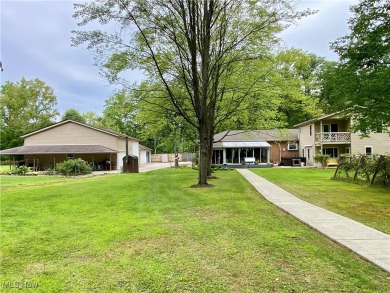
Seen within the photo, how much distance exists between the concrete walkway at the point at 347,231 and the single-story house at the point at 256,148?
1046 inches

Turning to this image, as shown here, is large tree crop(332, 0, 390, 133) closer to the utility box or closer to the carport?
the utility box

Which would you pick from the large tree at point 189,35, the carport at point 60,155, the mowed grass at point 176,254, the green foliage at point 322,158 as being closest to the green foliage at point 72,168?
the carport at point 60,155

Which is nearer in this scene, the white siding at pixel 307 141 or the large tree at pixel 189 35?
the large tree at pixel 189 35

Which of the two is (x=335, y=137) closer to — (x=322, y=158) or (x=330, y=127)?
(x=330, y=127)

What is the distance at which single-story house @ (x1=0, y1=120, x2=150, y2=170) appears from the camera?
34.0 metres

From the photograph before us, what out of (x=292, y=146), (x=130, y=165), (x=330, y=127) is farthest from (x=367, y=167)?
(x=292, y=146)

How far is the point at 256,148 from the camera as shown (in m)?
36.4

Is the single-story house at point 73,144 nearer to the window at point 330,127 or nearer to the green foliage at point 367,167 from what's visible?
the window at point 330,127

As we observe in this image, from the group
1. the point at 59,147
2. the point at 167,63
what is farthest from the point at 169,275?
the point at 59,147

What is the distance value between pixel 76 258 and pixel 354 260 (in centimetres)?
373

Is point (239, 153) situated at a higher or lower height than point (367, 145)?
lower

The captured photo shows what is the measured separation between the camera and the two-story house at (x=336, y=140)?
30.9 metres

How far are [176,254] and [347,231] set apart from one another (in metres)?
3.27

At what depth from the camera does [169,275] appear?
3.62 metres
